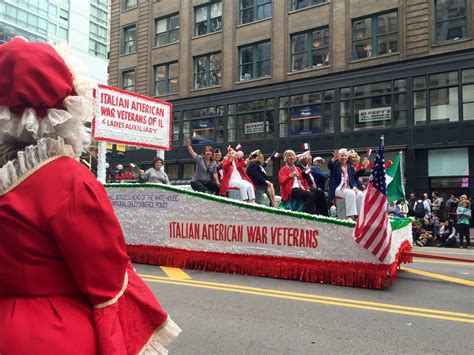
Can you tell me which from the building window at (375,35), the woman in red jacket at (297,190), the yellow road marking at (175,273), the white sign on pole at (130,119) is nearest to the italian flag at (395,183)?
the woman in red jacket at (297,190)

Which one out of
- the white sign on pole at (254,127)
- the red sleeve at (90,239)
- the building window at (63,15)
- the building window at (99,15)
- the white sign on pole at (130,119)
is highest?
the building window at (99,15)

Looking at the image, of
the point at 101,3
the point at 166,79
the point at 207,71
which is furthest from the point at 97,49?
the point at 207,71

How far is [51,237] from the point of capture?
145cm

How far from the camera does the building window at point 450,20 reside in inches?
755

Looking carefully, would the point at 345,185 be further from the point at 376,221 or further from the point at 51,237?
the point at 51,237

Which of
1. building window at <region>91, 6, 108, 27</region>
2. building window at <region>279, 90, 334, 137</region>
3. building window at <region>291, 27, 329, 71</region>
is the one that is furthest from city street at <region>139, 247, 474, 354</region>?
building window at <region>91, 6, 108, 27</region>

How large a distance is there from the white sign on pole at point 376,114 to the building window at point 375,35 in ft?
9.14

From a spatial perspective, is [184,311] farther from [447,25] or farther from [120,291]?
[447,25]

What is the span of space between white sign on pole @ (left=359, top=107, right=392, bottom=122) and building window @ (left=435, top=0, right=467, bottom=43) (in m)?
3.78

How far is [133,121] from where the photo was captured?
419 inches

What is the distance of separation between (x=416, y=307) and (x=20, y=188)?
503 centimetres

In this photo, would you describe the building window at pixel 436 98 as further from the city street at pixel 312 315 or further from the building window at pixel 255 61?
the city street at pixel 312 315

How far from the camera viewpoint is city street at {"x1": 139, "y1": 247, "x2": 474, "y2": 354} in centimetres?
394

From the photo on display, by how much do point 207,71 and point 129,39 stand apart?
26.3 feet
